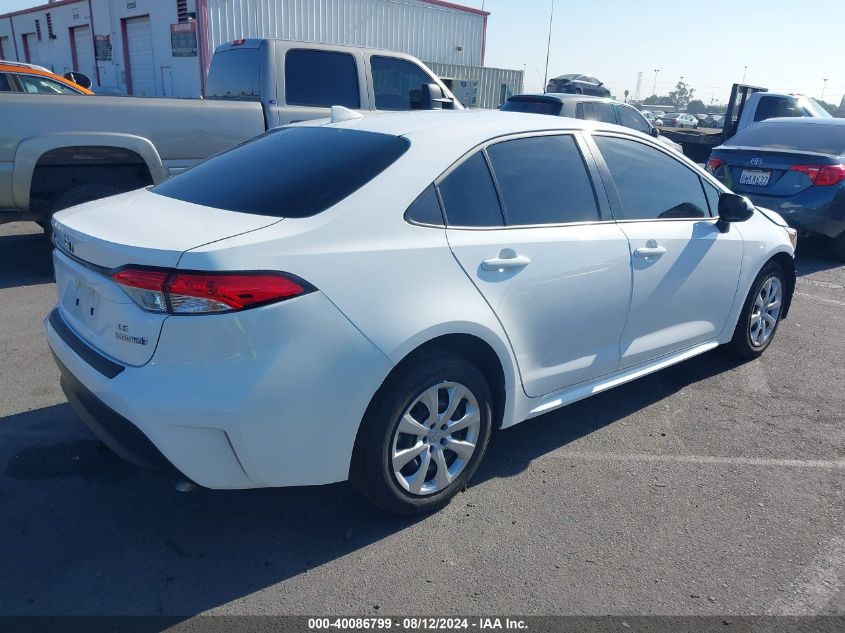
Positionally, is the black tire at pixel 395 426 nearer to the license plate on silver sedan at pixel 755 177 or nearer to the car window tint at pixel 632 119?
the license plate on silver sedan at pixel 755 177

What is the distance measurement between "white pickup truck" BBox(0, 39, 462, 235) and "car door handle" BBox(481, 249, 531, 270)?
4.32 metres

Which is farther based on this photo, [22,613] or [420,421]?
[420,421]

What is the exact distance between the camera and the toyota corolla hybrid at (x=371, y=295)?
244 centimetres

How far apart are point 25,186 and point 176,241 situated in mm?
4229

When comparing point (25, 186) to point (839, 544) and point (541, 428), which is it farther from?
point (839, 544)

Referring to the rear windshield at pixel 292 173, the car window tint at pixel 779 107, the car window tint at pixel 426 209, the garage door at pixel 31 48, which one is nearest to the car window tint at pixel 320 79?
the rear windshield at pixel 292 173

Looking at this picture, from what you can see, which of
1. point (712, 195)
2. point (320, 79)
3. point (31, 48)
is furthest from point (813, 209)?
point (31, 48)

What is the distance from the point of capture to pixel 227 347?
241 centimetres

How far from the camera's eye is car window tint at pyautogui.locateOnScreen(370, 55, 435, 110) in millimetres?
7816

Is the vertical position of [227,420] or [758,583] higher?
[227,420]

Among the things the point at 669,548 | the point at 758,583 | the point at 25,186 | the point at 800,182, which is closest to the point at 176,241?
the point at 669,548

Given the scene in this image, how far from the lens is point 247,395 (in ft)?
7.91

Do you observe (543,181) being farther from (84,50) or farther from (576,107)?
(84,50)

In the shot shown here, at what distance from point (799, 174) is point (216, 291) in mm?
7651
